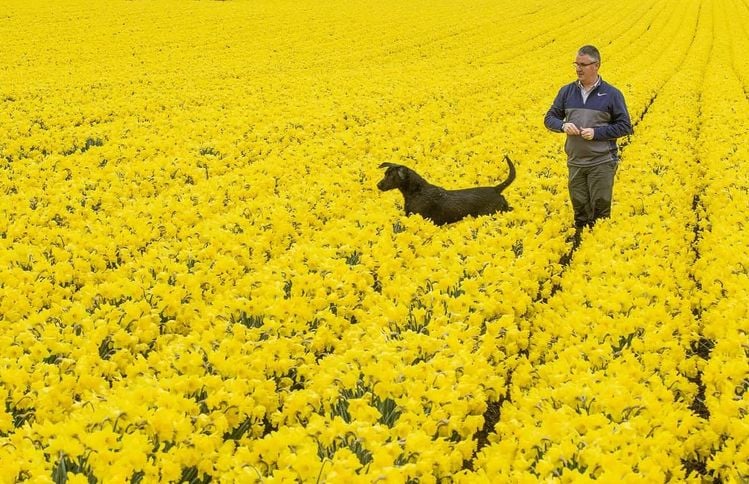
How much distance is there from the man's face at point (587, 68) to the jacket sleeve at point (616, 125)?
1.41ft

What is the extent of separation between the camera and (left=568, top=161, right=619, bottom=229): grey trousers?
8320mm

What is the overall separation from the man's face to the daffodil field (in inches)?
84.0

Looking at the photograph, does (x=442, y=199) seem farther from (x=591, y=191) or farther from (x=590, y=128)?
(x=590, y=128)

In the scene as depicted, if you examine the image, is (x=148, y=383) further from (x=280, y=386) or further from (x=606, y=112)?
(x=606, y=112)

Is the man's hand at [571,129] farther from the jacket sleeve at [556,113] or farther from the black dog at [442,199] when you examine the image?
the black dog at [442,199]

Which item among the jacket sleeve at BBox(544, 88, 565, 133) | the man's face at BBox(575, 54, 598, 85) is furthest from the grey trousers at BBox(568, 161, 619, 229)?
the man's face at BBox(575, 54, 598, 85)

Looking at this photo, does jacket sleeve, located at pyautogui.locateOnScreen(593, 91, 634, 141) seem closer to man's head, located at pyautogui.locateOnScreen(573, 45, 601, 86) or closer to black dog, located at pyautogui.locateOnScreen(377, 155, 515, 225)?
man's head, located at pyautogui.locateOnScreen(573, 45, 601, 86)

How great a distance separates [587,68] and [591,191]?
5.86 ft

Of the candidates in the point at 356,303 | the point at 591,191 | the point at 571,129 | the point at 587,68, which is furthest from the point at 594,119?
the point at 356,303

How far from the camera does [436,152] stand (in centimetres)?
1447

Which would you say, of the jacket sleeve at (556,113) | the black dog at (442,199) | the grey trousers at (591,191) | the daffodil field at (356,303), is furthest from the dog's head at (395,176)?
the grey trousers at (591,191)

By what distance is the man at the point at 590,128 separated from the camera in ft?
25.7

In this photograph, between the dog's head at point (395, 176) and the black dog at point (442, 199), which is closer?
the black dog at point (442, 199)

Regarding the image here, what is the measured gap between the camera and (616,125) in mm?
7875
